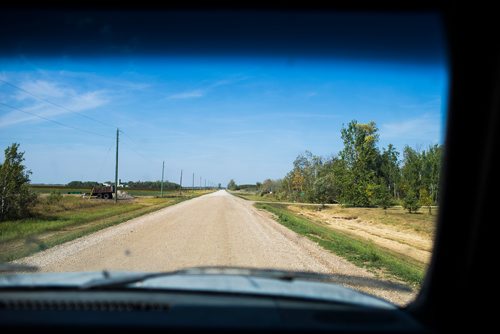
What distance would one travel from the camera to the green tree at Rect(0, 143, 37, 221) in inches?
945

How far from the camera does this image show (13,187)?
80.2 ft

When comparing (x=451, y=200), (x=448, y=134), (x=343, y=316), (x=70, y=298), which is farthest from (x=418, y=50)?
(x=70, y=298)

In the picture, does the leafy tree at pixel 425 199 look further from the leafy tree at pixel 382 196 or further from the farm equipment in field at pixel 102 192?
the farm equipment in field at pixel 102 192

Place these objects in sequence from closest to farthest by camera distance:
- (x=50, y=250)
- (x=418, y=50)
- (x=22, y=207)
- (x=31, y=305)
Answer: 1. (x=31, y=305)
2. (x=418, y=50)
3. (x=50, y=250)
4. (x=22, y=207)

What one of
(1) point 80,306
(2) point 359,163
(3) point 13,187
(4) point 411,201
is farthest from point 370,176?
(1) point 80,306

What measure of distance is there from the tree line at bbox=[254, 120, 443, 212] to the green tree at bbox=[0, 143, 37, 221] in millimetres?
27224

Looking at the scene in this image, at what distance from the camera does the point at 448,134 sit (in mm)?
3660

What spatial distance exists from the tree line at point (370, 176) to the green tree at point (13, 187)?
27.2 metres

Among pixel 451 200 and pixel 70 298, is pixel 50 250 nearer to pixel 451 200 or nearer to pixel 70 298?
pixel 70 298

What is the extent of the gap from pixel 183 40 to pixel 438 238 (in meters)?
4.48

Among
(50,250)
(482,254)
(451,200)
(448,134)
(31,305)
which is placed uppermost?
(448,134)

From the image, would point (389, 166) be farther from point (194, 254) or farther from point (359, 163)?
point (194, 254)

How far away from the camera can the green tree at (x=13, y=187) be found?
2402 cm

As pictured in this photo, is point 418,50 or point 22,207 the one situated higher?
point 418,50
